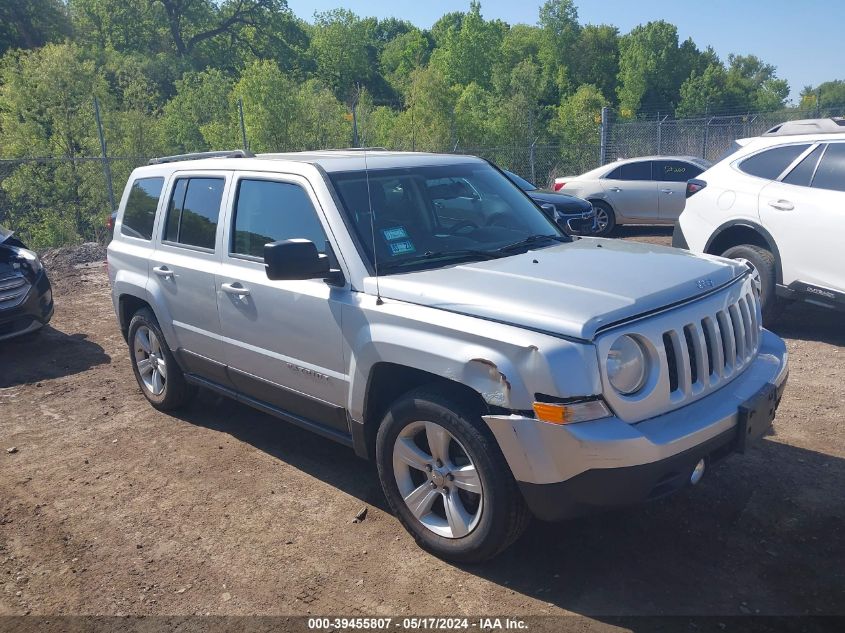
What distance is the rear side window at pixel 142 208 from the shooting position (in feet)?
18.1

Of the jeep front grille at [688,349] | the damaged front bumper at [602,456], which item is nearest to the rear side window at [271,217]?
the damaged front bumper at [602,456]

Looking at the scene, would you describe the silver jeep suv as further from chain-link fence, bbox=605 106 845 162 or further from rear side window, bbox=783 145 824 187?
chain-link fence, bbox=605 106 845 162

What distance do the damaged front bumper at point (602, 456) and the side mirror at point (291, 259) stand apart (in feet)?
4.02

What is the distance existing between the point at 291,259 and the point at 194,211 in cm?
179

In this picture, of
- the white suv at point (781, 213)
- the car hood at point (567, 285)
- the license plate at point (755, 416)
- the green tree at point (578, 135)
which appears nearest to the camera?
the car hood at point (567, 285)

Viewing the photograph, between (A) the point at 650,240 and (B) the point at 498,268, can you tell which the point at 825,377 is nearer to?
Answer: (B) the point at 498,268

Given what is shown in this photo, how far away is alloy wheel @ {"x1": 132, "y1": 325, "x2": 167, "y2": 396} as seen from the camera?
5.64 meters

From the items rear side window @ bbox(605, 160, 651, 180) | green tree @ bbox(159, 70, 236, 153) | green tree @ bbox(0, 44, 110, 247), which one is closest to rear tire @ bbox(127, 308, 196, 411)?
rear side window @ bbox(605, 160, 651, 180)

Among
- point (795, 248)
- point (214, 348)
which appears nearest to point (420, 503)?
point (214, 348)

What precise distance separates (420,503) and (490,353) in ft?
3.09

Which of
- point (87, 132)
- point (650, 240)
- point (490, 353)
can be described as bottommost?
point (650, 240)

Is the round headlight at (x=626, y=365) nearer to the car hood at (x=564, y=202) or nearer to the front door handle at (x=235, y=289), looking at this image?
the front door handle at (x=235, y=289)

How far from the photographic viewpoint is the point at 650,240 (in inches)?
509

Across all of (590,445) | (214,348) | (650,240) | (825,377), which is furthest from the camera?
(650,240)
